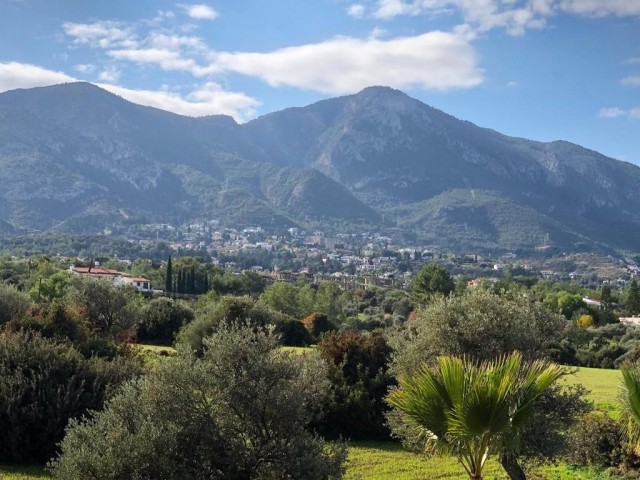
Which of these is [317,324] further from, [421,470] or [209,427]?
[209,427]

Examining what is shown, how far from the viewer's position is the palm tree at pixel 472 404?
6.66m

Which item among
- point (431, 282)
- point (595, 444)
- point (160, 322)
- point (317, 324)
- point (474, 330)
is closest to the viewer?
point (474, 330)

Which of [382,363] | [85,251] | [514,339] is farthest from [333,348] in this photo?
[85,251]

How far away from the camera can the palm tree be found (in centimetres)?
666

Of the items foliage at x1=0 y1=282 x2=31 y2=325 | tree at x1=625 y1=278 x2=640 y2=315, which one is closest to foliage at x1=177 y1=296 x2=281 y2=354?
foliage at x1=0 y1=282 x2=31 y2=325

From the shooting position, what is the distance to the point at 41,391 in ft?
44.8

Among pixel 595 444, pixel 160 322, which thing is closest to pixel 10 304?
pixel 160 322

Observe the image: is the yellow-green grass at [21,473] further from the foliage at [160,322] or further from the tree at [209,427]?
the foliage at [160,322]

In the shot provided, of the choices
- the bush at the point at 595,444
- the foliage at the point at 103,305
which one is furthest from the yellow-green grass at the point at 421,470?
the foliage at the point at 103,305

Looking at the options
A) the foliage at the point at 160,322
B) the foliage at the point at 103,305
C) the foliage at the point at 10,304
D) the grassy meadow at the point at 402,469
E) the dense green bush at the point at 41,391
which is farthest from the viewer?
the foliage at the point at 160,322

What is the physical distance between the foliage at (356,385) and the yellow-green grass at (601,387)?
566 centimetres

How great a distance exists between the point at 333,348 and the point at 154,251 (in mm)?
174107

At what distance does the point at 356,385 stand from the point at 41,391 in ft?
30.8

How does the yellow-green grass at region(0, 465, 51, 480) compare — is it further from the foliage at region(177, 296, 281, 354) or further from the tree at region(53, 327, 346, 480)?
the foliage at region(177, 296, 281, 354)
